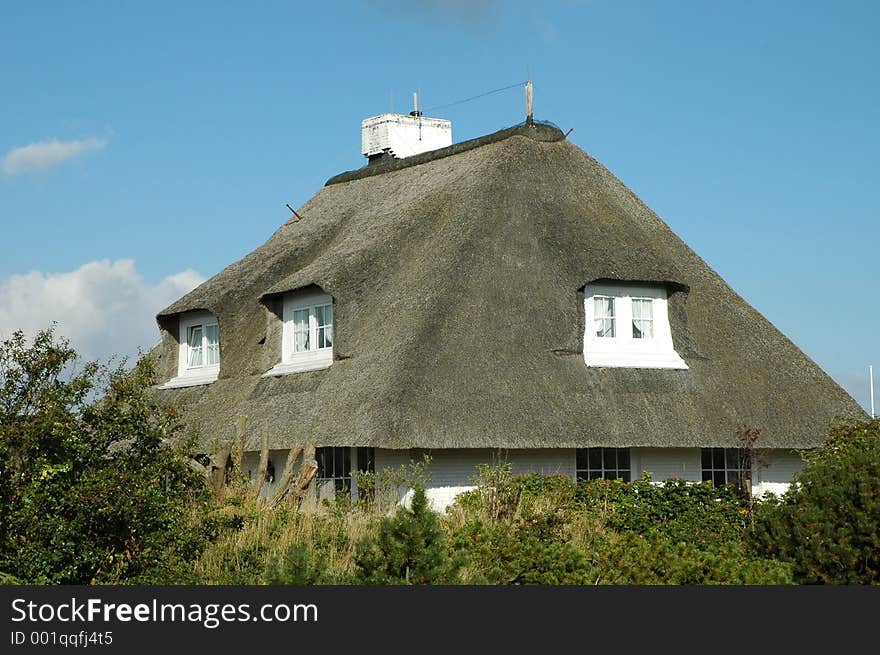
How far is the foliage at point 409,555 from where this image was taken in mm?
12852

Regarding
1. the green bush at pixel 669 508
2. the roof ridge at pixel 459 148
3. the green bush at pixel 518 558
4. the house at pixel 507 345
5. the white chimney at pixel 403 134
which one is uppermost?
the white chimney at pixel 403 134

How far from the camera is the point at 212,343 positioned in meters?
31.3

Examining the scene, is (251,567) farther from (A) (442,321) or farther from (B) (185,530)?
(A) (442,321)

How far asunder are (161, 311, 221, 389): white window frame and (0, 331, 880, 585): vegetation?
40.3ft

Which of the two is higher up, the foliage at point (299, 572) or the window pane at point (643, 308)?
the window pane at point (643, 308)

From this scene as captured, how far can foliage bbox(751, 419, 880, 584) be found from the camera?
15.6 meters

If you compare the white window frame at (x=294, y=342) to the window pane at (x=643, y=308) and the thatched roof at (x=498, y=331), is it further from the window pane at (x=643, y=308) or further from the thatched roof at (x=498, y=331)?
the window pane at (x=643, y=308)

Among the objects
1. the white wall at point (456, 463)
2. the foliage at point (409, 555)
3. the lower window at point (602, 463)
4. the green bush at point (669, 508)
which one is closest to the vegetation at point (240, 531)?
the foliage at point (409, 555)

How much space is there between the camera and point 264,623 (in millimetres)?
10594

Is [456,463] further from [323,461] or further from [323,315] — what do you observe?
[323,315]

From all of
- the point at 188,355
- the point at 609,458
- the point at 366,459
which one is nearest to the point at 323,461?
the point at 366,459

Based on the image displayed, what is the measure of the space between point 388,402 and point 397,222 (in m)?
6.43

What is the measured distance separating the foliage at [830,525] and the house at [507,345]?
7174mm

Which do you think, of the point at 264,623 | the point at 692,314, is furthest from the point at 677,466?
the point at 264,623
